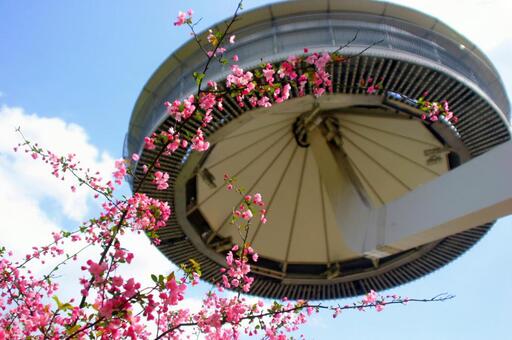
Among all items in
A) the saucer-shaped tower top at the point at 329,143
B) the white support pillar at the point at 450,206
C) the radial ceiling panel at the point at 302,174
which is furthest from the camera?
the radial ceiling panel at the point at 302,174

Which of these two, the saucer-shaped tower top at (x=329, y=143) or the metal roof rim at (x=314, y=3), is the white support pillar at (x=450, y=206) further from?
the metal roof rim at (x=314, y=3)

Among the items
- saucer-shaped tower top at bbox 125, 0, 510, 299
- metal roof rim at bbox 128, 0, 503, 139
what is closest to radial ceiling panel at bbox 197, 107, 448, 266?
saucer-shaped tower top at bbox 125, 0, 510, 299

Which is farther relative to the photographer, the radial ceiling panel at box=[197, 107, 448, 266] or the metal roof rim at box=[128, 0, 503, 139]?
the radial ceiling panel at box=[197, 107, 448, 266]

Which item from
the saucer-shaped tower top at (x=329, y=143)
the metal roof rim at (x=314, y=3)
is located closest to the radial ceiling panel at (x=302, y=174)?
the saucer-shaped tower top at (x=329, y=143)

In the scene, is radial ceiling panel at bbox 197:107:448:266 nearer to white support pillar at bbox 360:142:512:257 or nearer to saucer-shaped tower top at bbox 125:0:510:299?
saucer-shaped tower top at bbox 125:0:510:299

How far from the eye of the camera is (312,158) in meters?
14.4

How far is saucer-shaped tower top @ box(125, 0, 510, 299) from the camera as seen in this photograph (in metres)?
9.43

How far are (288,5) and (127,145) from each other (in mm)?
5621

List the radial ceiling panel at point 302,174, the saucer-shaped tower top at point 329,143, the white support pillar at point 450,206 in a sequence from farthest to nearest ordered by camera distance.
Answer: the radial ceiling panel at point 302,174, the saucer-shaped tower top at point 329,143, the white support pillar at point 450,206

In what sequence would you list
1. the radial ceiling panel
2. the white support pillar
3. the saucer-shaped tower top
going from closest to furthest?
the white support pillar
the saucer-shaped tower top
the radial ceiling panel

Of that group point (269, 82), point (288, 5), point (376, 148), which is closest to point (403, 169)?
point (376, 148)

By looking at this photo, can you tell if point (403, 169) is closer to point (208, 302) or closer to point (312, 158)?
point (312, 158)

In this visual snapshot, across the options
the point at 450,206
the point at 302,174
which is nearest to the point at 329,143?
the point at 302,174

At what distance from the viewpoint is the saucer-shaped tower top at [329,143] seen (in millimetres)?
9430
